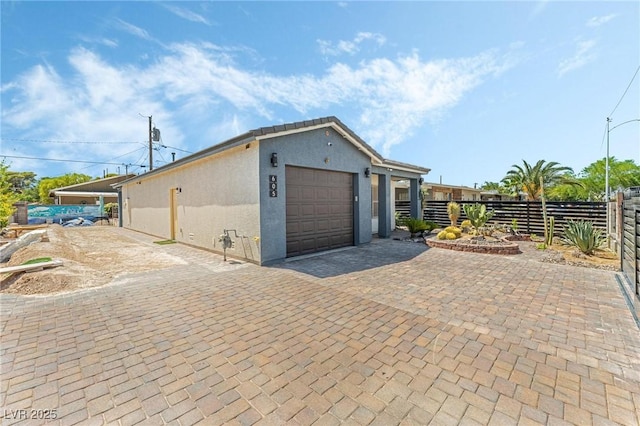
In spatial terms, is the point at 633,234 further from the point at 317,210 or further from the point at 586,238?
Answer: the point at 317,210

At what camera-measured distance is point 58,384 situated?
255 cm

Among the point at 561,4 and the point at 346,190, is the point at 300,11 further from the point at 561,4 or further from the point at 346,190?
the point at 561,4

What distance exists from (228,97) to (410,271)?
13401 millimetres

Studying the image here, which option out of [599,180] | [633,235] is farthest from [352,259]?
[599,180]

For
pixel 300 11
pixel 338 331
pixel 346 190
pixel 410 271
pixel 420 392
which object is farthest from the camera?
pixel 346 190

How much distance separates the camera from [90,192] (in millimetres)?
31219

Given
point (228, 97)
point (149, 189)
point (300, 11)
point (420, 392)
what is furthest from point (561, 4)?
point (149, 189)

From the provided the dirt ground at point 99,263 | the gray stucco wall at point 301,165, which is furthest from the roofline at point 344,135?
the dirt ground at point 99,263

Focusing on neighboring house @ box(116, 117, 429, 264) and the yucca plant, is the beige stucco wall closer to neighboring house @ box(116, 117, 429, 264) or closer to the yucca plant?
neighboring house @ box(116, 117, 429, 264)

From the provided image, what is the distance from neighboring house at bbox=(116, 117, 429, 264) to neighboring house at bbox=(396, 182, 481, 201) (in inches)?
365

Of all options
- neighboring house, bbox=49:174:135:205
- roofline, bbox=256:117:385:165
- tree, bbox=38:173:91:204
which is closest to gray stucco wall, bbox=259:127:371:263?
roofline, bbox=256:117:385:165

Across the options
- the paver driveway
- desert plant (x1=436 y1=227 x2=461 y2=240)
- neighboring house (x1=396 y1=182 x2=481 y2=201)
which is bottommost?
the paver driveway

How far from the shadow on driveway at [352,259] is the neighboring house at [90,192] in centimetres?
2900

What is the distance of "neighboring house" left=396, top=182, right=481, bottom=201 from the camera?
855 inches
